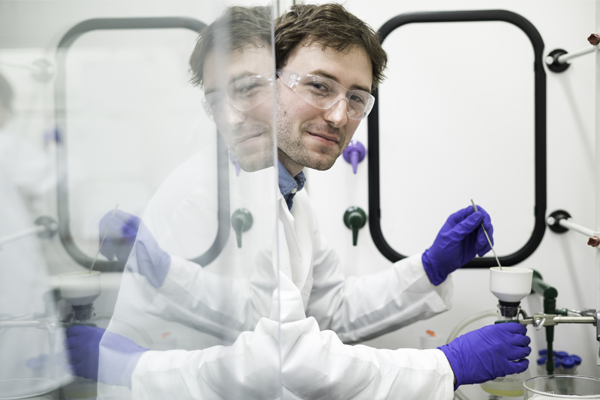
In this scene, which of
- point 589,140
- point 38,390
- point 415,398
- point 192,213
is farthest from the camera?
point 589,140

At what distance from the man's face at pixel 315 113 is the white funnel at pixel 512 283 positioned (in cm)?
56

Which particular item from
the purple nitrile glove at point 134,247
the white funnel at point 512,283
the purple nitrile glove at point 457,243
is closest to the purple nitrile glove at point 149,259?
the purple nitrile glove at point 134,247

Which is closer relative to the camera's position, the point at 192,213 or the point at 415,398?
the point at 192,213

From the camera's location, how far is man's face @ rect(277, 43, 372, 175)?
1.18 metres

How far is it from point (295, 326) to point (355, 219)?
29.4 inches

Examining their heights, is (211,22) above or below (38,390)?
above

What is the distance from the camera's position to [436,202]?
161 cm

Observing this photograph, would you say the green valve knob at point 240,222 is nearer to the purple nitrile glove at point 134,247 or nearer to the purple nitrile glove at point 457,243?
the purple nitrile glove at point 134,247

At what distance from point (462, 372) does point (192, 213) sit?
906 mm

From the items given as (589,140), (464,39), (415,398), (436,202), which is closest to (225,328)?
(415,398)

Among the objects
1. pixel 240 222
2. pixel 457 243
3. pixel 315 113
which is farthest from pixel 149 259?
pixel 457 243

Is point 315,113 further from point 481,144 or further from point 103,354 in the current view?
point 103,354

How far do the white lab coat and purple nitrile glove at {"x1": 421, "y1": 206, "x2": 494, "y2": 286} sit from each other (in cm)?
5

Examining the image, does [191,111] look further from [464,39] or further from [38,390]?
[464,39]
